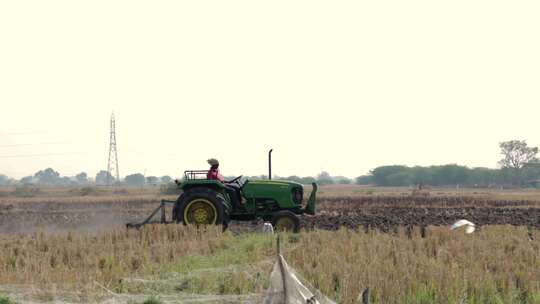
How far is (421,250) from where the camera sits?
479 inches

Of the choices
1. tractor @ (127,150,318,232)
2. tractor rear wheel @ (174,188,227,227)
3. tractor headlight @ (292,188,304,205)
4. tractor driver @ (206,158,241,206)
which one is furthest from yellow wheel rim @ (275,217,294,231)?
tractor rear wheel @ (174,188,227,227)

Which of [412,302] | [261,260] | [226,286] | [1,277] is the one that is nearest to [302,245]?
[261,260]

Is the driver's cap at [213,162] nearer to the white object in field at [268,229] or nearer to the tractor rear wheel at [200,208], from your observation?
the tractor rear wheel at [200,208]

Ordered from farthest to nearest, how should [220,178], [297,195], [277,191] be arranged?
[297,195]
[277,191]
[220,178]

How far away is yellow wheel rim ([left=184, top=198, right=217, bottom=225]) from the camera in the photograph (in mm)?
15578

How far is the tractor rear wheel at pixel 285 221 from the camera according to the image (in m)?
15.8

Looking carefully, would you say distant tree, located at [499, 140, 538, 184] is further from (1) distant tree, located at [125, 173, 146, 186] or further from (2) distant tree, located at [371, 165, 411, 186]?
(1) distant tree, located at [125, 173, 146, 186]

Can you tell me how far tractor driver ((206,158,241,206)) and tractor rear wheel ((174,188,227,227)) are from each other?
1.37 ft

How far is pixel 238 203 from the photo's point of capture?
1614 centimetres

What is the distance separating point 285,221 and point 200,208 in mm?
2035

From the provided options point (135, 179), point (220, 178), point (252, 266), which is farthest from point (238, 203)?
point (135, 179)

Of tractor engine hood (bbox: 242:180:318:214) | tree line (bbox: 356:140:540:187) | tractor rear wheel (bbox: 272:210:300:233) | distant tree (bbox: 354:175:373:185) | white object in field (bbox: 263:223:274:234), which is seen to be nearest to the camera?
white object in field (bbox: 263:223:274:234)

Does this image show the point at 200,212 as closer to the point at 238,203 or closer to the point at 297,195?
the point at 238,203

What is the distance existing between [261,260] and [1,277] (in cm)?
406
